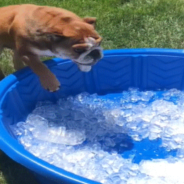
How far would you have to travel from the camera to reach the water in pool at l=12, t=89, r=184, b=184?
1719 millimetres

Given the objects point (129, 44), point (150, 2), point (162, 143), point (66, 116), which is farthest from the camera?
point (150, 2)

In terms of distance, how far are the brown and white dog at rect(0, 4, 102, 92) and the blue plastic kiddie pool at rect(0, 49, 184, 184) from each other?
0.20 metres

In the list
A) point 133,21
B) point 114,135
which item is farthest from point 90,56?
point 133,21

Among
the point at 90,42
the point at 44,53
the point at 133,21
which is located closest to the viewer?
the point at 90,42

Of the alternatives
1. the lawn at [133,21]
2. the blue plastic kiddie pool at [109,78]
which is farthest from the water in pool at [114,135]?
the lawn at [133,21]

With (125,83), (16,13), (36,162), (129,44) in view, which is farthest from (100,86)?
(36,162)

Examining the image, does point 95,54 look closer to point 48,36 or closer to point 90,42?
point 90,42

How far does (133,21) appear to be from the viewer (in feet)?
9.27

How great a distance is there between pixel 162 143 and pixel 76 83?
1.78 feet

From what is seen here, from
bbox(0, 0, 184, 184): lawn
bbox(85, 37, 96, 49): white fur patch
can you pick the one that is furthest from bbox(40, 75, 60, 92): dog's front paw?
bbox(0, 0, 184, 184): lawn

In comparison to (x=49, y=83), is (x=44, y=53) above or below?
above

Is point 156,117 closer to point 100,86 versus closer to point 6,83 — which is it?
point 100,86

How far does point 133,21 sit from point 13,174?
4.80 ft

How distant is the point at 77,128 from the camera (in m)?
1.97
